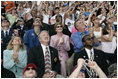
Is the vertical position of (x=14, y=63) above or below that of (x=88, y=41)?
A: below

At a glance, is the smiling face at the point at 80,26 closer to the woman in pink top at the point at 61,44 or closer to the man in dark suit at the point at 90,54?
the woman in pink top at the point at 61,44

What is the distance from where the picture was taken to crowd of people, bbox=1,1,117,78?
10.2 ft

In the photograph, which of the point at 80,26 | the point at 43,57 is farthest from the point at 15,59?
the point at 80,26

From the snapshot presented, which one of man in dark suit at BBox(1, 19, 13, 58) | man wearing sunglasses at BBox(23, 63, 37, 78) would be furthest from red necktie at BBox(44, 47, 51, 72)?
man in dark suit at BBox(1, 19, 13, 58)

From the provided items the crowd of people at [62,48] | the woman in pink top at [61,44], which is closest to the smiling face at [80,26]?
the crowd of people at [62,48]

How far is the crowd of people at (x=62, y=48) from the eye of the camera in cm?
310

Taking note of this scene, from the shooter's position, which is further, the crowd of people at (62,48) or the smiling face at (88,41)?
the smiling face at (88,41)

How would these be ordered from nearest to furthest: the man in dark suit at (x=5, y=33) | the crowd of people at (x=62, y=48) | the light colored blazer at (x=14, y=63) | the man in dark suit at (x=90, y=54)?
1. the crowd of people at (x=62, y=48)
2. the man in dark suit at (x=90, y=54)
3. the light colored blazer at (x=14, y=63)
4. the man in dark suit at (x=5, y=33)

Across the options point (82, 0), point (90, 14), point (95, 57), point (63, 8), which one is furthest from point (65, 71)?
point (82, 0)

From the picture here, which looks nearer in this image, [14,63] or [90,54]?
[90,54]

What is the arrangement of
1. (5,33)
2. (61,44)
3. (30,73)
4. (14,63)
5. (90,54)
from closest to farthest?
(30,73), (90,54), (14,63), (61,44), (5,33)

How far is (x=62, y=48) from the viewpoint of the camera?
3.81 m

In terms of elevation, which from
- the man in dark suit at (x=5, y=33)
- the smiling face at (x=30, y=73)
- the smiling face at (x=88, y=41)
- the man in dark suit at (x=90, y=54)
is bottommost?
the smiling face at (x=30, y=73)

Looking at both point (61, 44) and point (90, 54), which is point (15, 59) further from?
point (90, 54)
